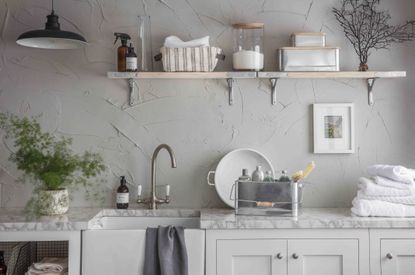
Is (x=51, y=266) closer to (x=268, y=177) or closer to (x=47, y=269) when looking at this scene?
(x=47, y=269)

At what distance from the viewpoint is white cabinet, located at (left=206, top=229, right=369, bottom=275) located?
2553 millimetres

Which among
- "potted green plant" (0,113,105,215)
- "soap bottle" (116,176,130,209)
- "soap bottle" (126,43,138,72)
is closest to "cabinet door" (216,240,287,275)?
"soap bottle" (116,176,130,209)

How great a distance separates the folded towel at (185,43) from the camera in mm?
2896

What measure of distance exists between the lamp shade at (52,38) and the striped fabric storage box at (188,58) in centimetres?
47

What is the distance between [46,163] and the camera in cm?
281

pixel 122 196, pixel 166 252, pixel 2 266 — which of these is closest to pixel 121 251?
pixel 166 252

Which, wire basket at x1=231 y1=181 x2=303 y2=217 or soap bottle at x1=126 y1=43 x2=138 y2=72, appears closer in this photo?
wire basket at x1=231 y1=181 x2=303 y2=217

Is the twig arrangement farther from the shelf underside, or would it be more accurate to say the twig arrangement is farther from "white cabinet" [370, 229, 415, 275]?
"white cabinet" [370, 229, 415, 275]

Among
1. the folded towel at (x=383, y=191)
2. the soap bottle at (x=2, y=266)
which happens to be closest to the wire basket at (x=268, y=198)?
the folded towel at (x=383, y=191)

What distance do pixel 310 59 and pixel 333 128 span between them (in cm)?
46

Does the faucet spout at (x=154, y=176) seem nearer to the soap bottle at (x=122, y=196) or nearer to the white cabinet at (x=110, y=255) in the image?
the soap bottle at (x=122, y=196)

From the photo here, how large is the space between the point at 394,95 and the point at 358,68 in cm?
29

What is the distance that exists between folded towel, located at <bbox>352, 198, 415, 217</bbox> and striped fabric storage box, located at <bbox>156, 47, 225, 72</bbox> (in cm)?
116

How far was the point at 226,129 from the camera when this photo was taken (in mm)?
3111
